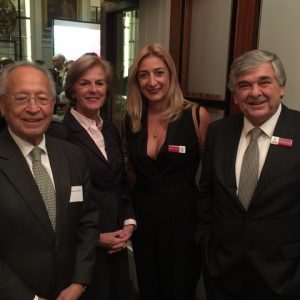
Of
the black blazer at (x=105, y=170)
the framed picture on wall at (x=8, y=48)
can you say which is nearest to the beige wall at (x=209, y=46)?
the black blazer at (x=105, y=170)

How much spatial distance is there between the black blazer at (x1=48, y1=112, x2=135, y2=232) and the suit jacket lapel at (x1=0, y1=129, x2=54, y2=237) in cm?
41

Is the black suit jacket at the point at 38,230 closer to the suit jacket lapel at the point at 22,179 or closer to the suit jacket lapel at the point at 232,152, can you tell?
the suit jacket lapel at the point at 22,179

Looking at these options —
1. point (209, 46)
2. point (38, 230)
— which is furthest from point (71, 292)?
point (209, 46)

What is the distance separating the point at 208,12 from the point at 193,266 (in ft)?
5.47

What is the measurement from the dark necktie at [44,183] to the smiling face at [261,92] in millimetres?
905

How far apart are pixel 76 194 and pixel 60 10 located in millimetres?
10085

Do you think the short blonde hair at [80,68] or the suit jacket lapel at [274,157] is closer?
the suit jacket lapel at [274,157]

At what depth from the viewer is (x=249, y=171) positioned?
1.66 m

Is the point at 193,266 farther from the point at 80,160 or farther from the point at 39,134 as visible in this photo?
the point at 39,134

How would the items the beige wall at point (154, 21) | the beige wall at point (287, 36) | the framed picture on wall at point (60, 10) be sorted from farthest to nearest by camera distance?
the framed picture on wall at point (60, 10), the beige wall at point (154, 21), the beige wall at point (287, 36)

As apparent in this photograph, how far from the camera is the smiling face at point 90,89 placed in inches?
79.0

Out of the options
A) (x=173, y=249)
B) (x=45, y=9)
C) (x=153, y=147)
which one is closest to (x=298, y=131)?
(x=153, y=147)

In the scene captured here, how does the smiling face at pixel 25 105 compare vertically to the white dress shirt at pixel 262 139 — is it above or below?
above

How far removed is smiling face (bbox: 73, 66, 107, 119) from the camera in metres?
2.01
